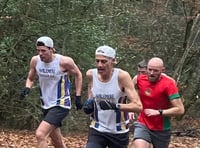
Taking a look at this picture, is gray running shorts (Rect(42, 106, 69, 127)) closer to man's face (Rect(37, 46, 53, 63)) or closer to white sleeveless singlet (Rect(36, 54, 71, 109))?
white sleeveless singlet (Rect(36, 54, 71, 109))

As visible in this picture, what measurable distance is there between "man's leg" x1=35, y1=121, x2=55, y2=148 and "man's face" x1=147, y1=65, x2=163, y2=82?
1.75 metres

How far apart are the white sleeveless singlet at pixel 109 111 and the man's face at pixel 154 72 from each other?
0.88 metres

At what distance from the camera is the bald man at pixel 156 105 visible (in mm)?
6867

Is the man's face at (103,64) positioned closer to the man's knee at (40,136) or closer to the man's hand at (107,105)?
the man's hand at (107,105)

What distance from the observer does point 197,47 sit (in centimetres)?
Answer: 1923

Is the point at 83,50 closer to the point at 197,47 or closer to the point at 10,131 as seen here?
the point at 10,131

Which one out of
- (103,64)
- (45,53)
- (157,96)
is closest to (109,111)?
(103,64)

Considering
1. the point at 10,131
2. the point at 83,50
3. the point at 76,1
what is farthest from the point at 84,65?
the point at 10,131

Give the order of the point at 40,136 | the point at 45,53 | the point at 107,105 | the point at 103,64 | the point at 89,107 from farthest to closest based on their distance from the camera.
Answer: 1. the point at 45,53
2. the point at 40,136
3. the point at 89,107
4. the point at 103,64
5. the point at 107,105

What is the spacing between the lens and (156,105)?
7.06 m

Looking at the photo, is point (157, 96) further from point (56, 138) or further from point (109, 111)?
point (56, 138)

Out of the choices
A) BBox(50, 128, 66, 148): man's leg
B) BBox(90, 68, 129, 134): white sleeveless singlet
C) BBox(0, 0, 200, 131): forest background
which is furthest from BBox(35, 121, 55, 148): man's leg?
BBox(0, 0, 200, 131): forest background

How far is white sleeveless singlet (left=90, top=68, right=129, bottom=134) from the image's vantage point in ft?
20.0

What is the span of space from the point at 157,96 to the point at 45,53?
188 cm
